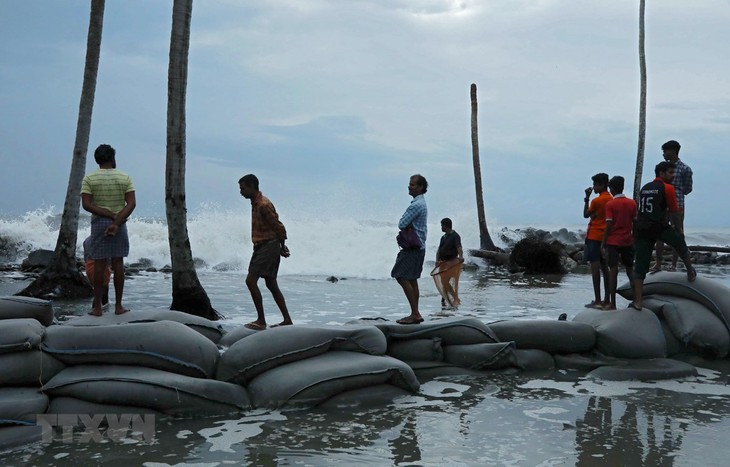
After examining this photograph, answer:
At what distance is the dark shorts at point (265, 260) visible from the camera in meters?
7.59

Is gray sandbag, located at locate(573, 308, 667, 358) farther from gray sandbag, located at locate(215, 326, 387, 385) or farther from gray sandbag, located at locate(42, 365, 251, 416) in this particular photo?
gray sandbag, located at locate(42, 365, 251, 416)

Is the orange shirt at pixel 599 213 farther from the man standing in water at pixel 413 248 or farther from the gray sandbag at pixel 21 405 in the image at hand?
the gray sandbag at pixel 21 405

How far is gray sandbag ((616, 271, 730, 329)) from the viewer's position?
744cm

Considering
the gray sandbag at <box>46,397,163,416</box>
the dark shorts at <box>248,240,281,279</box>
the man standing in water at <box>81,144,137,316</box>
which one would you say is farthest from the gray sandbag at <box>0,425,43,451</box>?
the dark shorts at <box>248,240,281,279</box>

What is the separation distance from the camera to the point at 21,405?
4961 mm

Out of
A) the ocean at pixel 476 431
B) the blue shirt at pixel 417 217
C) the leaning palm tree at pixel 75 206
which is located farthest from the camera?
the leaning palm tree at pixel 75 206

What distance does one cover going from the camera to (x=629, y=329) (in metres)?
7.25

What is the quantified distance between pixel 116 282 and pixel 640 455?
442 cm

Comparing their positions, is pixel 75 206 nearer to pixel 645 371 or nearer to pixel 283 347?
pixel 283 347

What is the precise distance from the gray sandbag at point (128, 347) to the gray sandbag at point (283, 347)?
0.23 m

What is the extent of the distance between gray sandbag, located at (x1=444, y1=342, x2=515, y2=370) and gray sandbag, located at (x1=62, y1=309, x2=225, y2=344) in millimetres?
2026

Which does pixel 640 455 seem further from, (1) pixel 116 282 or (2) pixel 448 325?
(1) pixel 116 282

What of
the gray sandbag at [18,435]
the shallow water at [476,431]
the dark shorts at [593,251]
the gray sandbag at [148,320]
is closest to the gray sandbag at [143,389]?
the shallow water at [476,431]

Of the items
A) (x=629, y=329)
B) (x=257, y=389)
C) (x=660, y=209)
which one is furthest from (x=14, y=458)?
(x=660, y=209)
